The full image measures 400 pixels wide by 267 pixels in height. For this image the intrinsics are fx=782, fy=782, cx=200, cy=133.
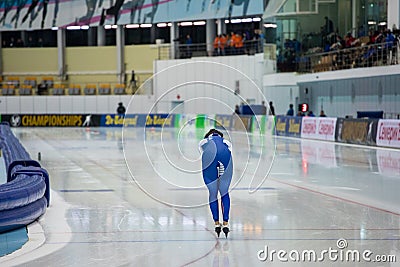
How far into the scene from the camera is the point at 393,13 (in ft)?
105

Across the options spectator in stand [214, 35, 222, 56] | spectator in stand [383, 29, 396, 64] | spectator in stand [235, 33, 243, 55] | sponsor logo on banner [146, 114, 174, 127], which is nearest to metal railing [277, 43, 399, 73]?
spectator in stand [383, 29, 396, 64]

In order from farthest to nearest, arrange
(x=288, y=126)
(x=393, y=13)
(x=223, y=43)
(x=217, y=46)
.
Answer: (x=217, y=46), (x=223, y=43), (x=288, y=126), (x=393, y=13)

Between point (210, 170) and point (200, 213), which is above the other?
point (210, 170)

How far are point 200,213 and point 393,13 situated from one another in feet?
73.0

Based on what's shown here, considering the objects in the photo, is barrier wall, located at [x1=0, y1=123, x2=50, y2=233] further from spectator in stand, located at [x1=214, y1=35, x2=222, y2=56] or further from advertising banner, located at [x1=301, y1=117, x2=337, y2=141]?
spectator in stand, located at [x1=214, y1=35, x2=222, y2=56]

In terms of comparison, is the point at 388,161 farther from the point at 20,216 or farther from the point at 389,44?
the point at 20,216

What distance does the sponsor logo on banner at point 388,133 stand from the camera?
25.1 m

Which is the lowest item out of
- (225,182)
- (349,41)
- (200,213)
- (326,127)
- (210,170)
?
(326,127)

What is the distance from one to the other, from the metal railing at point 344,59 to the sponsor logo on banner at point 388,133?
13.1 ft

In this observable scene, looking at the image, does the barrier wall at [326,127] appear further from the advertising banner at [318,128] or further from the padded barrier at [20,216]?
the padded barrier at [20,216]

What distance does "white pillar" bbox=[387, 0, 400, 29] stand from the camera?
31.5 m

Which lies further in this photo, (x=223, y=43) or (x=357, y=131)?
(x=223, y=43)

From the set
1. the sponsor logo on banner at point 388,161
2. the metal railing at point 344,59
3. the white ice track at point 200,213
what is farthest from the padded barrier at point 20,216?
the metal railing at point 344,59

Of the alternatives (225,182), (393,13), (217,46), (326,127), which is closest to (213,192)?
(225,182)
